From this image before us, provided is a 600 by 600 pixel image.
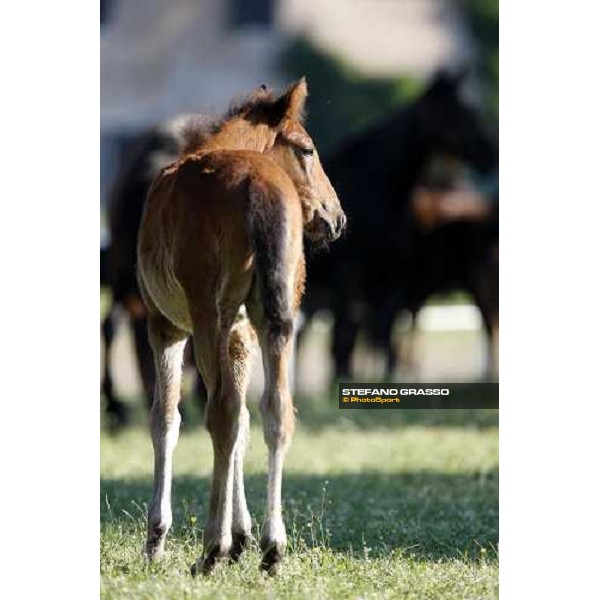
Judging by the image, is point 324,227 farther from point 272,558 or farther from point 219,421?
point 272,558

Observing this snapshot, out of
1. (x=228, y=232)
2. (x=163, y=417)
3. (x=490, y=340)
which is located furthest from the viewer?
(x=490, y=340)

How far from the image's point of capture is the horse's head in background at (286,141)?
730 centimetres

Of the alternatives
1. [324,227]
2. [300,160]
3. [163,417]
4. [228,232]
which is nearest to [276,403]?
[228,232]

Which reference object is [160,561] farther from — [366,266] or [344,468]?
[366,266]

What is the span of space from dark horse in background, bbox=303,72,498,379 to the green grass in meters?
1.41

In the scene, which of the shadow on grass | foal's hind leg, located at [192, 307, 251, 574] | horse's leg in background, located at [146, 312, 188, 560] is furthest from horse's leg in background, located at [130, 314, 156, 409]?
foal's hind leg, located at [192, 307, 251, 574]

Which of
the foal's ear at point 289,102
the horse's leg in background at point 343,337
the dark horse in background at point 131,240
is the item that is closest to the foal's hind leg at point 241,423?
the foal's ear at point 289,102

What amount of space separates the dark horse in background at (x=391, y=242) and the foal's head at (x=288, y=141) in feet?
18.1

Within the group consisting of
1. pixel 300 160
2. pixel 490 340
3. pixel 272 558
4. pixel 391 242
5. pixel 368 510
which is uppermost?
pixel 300 160

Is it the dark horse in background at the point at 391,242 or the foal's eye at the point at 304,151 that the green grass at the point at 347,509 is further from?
the foal's eye at the point at 304,151

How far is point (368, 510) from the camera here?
340 inches

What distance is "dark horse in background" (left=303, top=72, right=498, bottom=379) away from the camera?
13.2 metres

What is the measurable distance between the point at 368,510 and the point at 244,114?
2.56 metres
